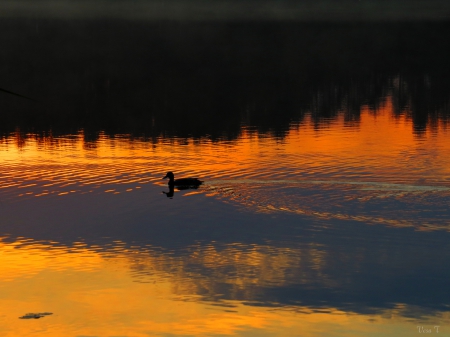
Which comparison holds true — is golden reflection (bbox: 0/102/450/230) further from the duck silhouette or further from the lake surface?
the duck silhouette

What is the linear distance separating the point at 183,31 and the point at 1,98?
93.8 m

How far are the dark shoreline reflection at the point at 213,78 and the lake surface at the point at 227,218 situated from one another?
0.54 meters

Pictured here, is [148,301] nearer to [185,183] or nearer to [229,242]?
[229,242]

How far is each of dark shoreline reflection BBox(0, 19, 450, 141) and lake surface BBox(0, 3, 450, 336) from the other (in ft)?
1.76

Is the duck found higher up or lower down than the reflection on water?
higher up

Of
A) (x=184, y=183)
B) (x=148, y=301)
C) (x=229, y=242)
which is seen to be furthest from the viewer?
(x=184, y=183)

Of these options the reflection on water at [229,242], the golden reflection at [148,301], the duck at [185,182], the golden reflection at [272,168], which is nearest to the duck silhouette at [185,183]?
the duck at [185,182]

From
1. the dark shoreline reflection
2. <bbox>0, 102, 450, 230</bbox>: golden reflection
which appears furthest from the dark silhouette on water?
the dark shoreline reflection

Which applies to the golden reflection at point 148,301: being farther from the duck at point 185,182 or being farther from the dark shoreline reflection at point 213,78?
the dark shoreline reflection at point 213,78

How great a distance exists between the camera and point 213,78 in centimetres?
9100

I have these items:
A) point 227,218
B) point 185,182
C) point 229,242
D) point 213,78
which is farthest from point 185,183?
point 213,78

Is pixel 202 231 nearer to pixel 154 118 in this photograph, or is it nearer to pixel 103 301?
pixel 103 301

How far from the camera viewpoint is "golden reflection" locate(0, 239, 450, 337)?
17978mm

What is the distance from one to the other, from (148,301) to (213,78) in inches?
2839
